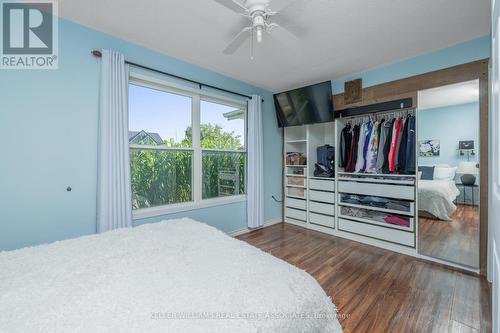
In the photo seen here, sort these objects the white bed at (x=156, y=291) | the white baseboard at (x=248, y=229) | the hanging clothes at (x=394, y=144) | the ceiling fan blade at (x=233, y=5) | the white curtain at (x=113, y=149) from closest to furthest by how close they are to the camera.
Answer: the white bed at (x=156, y=291)
the ceiling fan blade at (x=233, y=5)
the white curtain at (x=113, y=149)
the hanging clothes at (x=394, y=144)
the white baseboard at (x=248, y=229)

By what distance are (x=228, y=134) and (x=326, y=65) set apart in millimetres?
1655

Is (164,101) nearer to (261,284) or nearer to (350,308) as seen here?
(261,284)

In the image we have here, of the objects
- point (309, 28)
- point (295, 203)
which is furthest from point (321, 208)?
point (309, 28)

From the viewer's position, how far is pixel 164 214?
8.33 feet

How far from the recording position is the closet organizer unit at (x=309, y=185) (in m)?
3.34

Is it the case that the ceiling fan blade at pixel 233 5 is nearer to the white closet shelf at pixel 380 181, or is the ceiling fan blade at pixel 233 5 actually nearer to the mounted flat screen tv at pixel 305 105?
the mounted flat screen tv at pixel 305 105

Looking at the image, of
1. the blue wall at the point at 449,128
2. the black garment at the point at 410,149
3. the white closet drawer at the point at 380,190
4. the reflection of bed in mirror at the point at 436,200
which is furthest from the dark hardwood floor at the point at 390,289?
the blue wall at the point at 449,128

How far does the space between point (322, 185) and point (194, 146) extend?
6.71 ft

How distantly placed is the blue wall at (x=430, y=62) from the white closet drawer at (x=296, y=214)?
7.15 feet

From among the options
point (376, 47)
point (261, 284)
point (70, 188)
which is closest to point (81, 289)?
point (261, 284)

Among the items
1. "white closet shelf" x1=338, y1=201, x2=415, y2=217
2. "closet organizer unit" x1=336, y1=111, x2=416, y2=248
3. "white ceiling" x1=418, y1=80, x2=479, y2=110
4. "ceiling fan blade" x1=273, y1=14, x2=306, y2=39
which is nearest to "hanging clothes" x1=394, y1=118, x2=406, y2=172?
"closet organizer unit" x1=336, y1=111, x2=416, y2=248

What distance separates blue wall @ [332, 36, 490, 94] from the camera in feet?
7.19

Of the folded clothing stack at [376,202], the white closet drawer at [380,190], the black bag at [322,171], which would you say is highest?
the black bag at [322,171]

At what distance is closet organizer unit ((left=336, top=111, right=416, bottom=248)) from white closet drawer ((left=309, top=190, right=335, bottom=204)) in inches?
4.7
